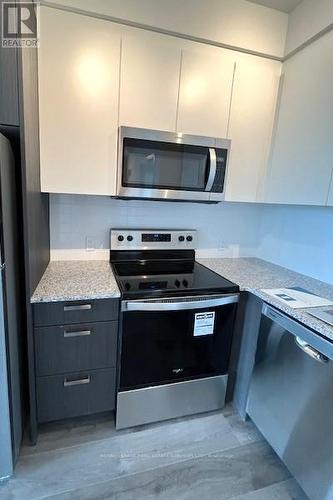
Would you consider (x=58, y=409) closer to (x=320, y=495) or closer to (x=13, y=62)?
(x=320, y=495)

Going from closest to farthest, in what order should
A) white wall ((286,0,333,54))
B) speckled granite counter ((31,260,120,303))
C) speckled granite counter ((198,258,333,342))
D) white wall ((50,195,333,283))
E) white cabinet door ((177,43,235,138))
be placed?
speckled granite counter ((198,258,333,342)), speckled granite counter ((31,260,120,303)), white wall ((286,0,333,54)), white cabinet door ((177,43,235,138)), white wall ((50,195,333,283))

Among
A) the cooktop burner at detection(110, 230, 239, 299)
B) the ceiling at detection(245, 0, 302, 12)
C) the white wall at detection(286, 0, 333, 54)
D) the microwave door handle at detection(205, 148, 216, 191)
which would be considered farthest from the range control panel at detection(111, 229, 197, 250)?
the ceiling at detection(245, 0, 302, 12)

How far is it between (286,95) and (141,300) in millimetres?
1536

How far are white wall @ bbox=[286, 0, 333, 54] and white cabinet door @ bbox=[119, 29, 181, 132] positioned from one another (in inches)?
28.4

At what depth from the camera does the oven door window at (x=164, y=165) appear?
4.90ft

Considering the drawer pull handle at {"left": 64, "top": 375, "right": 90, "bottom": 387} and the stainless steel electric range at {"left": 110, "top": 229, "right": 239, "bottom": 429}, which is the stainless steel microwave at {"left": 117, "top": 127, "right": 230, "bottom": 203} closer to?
the stainless steel electric range at {"left": 110, "top": 229, "right": 239, "bottom": 429}

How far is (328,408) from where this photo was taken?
111cm

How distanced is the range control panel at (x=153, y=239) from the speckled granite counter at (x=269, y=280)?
223 millimetres

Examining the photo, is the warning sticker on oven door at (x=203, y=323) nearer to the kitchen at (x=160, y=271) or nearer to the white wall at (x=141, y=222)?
the kitchen at (x=160, y=271)

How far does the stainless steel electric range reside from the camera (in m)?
1.43

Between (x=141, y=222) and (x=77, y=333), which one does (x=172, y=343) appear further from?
(x=141, y=222)

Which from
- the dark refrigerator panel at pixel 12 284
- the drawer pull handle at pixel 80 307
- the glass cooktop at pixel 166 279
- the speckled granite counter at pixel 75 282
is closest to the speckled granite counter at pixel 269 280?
the glass cooktop at pixel 166 279

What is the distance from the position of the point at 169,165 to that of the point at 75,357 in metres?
1.18

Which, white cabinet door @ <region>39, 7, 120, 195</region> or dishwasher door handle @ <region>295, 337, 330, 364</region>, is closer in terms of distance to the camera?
dishwasher door handle @ <region>295, 337, 330, 364</region>
